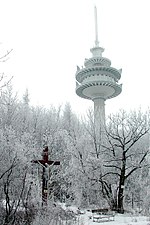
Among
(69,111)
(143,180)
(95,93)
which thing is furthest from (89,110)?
(95,93)

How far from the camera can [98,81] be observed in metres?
59.0

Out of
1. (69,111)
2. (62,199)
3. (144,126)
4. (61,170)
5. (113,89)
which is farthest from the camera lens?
(113,89)

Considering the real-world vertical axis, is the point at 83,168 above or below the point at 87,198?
above

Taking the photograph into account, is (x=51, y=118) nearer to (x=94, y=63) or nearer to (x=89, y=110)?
(x=89, y=110)

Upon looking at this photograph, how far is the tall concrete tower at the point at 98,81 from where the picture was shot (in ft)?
196

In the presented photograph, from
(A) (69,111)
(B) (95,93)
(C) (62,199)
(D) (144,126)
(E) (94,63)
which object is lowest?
(C) (62,199)

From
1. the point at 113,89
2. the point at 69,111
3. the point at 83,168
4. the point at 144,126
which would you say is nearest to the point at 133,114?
the point at 144,126

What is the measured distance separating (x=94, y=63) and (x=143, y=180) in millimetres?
38857

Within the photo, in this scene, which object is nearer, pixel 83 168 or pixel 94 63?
pixel 83 168

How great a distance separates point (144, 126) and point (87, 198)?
756 cm

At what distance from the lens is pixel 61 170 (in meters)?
28.3

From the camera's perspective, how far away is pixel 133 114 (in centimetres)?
2298

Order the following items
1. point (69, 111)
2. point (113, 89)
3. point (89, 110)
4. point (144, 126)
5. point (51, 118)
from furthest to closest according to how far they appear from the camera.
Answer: point (113, 89) < point (69, 111) < point (51, 118) < point (89, 110) < point (144, 126)

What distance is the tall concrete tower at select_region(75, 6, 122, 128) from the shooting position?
59.8 metres
